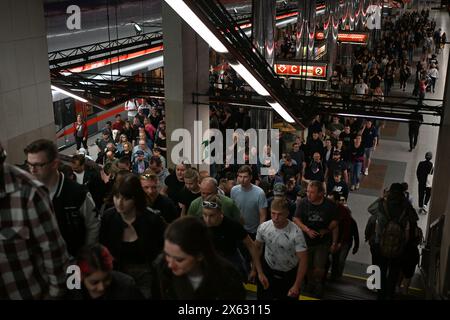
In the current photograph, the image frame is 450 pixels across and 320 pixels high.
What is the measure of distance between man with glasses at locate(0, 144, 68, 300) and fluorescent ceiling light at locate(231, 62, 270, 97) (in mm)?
5941

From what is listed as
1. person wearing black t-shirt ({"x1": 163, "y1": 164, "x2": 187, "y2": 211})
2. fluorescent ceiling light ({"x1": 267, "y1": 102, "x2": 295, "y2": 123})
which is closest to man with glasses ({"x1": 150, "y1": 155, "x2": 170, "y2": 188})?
person wearing black t-shirt ({"x1": 163, "y1": 164, "x2": 187, "y2": 211})

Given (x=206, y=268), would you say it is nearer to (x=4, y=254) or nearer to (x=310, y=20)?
(x=4, y=254)

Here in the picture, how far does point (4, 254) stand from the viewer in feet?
8.95

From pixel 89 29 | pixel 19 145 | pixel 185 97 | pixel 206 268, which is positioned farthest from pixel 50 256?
pixel 89 29

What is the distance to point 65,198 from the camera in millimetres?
3332


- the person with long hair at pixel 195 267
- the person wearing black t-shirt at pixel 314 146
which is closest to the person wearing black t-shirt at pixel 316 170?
the person wearing black t-shirt at pixel 314 146

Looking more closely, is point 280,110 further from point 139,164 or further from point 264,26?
point 264,26

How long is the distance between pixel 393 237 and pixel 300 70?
29.9 ft

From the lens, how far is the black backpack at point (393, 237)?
210 inches

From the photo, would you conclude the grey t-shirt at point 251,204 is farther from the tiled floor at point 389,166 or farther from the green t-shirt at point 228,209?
the tiled floor at point 389,166

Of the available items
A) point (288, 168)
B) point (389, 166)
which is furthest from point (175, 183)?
point (389, 166)

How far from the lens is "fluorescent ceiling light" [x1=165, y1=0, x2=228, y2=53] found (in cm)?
616

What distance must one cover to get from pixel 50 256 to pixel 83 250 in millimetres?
174

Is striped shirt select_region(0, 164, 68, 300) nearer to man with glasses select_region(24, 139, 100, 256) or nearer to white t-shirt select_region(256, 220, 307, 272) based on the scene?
man with glasses select_region(24, 139, 100, 256)
